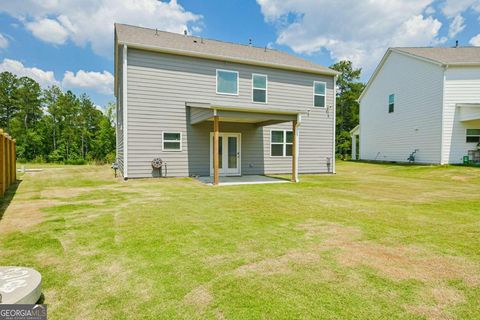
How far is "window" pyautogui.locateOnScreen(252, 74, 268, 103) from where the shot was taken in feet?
42.5

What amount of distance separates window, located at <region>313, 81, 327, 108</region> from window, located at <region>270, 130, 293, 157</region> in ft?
7.66

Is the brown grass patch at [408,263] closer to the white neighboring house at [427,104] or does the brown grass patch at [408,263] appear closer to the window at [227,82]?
the window at [227,82]

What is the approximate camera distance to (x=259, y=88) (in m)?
13.1

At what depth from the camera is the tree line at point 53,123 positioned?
31.5 m

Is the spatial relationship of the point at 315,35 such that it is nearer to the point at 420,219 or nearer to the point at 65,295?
the point at 420,219

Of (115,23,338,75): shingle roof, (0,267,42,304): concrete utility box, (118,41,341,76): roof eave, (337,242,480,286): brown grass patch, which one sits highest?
(115,23,338,75): shingle roof

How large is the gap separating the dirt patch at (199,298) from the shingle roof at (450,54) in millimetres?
18649

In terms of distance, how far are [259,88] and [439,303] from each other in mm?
11778

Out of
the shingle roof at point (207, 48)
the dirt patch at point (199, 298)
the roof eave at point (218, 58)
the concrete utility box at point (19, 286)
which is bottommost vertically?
the dirt patch at point (199, 298)

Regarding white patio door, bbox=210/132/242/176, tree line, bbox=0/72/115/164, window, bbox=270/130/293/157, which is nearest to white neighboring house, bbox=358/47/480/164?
window, bbox=270/130/293/157

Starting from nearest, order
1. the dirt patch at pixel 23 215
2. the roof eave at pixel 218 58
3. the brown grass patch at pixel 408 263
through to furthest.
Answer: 1. the brown grass patch at pixel 408 263
2. the dirt patch at pixel 23 215
3. the roof eave at pixel 218 58

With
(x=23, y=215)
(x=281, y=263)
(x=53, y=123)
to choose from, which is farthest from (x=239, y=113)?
(x=53, y=123)

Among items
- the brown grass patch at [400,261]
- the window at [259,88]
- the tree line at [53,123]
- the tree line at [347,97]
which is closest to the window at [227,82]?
the window at [259,88]

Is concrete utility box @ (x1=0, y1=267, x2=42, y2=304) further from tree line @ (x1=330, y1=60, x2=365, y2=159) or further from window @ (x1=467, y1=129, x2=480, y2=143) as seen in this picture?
tree line @ (x1=330, y1=60, x2=365, y2=159)
